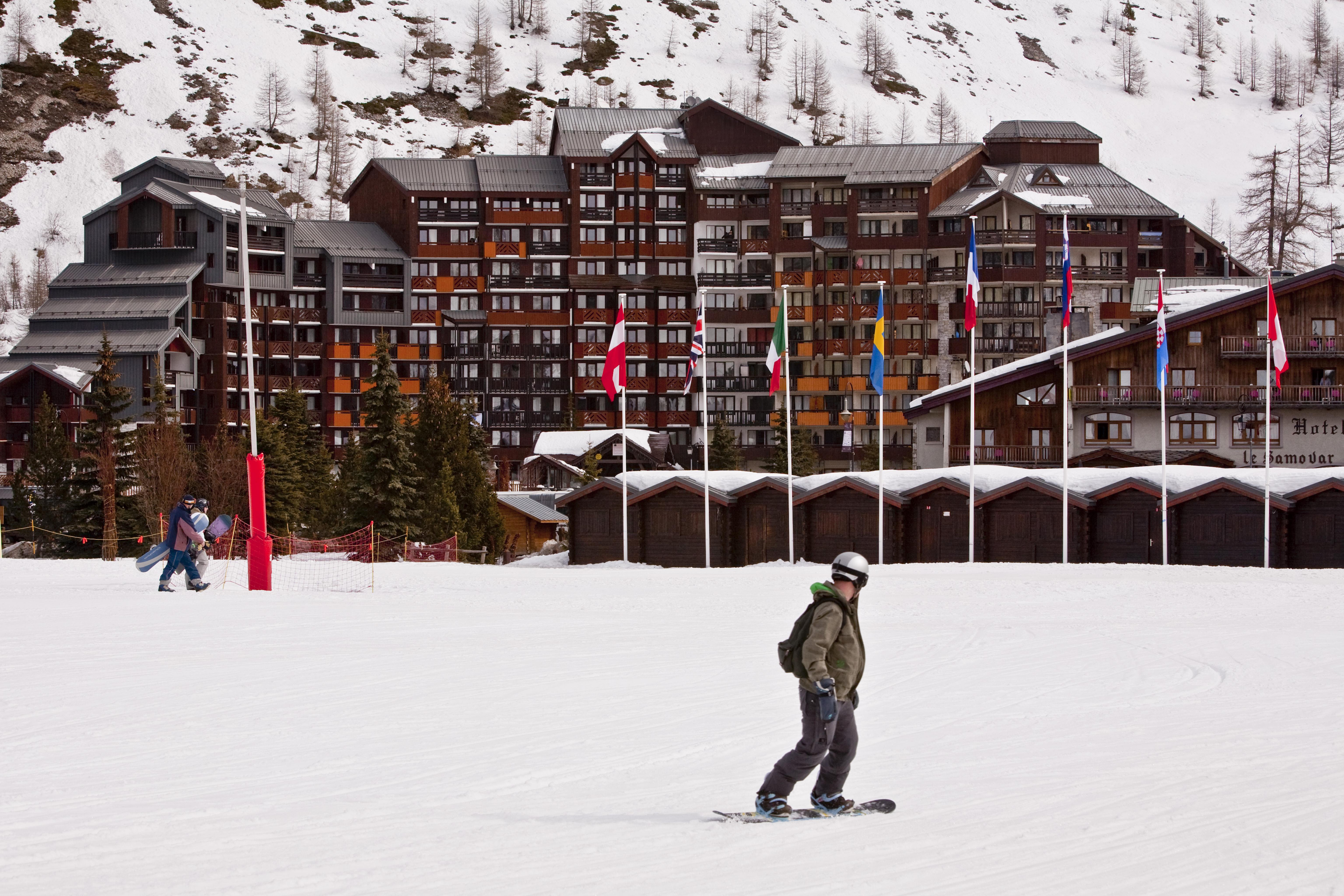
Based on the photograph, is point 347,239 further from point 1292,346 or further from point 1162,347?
point 1162,347

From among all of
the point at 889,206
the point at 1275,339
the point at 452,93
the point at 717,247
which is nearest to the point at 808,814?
the point at 1275,339

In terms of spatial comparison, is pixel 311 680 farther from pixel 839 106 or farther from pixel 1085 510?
pixel 839 106

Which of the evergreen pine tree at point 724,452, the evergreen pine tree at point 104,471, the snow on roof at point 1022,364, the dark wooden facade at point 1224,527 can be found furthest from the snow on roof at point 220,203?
the dark wooden facade at point 1224,527

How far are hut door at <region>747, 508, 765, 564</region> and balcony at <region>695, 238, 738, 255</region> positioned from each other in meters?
40.2

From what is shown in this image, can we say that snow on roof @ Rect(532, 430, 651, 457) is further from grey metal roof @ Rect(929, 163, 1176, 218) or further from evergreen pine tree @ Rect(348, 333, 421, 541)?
grey metal roof @ Rect(929, 163, 1176, 218)

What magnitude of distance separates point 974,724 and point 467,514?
47.9 metres

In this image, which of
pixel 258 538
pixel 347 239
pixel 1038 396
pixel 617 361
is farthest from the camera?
pixel 347 239

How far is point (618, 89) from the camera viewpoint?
16588 centimetres

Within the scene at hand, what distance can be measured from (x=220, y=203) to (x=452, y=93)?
83027 mm

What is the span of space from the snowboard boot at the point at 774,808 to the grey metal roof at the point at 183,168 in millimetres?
86215

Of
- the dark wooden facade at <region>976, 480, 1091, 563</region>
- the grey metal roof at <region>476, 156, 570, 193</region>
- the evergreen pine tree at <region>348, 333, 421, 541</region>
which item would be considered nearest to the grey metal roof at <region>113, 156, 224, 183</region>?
the grey metal roof at <region>476, 156, 570, 193</region>

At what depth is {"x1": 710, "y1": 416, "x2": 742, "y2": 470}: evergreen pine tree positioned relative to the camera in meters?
73.6

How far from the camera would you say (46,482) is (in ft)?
199

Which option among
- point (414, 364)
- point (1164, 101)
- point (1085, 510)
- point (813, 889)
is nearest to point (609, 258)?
point (414, 364)
